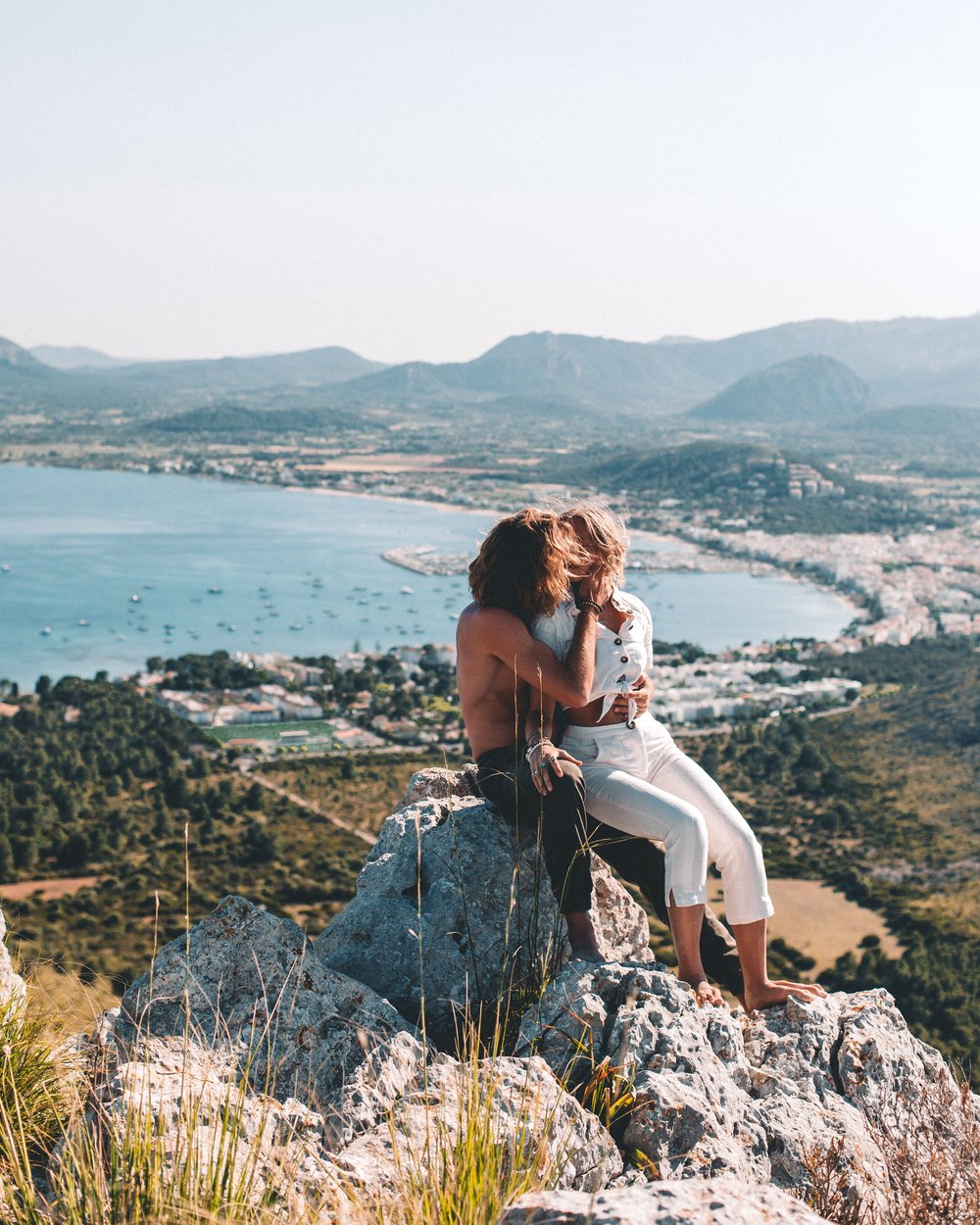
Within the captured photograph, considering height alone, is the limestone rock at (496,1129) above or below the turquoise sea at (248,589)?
above

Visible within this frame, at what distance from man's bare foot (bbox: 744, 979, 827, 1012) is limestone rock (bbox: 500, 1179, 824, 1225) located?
1195 millimetres

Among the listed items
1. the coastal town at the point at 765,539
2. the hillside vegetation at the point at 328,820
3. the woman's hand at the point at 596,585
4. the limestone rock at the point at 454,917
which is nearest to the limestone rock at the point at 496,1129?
the limestone rock at the point at 454,917

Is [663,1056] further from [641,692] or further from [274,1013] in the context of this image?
[641,692]

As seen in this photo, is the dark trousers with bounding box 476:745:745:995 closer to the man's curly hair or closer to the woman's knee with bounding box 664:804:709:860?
the woman's knee with bounding box 664:804:709:860

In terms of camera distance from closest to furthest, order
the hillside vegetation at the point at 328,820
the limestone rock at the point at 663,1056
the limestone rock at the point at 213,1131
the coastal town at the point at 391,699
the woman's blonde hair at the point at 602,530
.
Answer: the limestone rock at the point at 213,1131 → the limestone rock at the point at 663,1056 → the woman's blonde hair at the point at 602,530 → the hillside vegetation at the point at 328,820 → the coastal town at the point at 391,699

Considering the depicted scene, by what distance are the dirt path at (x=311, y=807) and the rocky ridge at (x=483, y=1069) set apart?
15.2 metres

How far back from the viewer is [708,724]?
104ft

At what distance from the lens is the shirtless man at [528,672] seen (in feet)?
7.97

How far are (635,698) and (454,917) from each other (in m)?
0.66

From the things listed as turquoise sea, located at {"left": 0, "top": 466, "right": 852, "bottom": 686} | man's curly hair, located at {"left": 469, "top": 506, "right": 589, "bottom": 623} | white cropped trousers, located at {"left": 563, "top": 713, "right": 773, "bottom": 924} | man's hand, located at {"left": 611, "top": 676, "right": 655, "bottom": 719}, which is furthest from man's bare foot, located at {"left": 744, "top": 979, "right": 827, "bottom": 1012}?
turquoise sea, located at {"left": 0, "top": 466, "right": 852, "bottom": 686}

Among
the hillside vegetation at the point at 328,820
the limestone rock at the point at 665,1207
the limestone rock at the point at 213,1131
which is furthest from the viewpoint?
the hillside vegetation at the point at 328,820

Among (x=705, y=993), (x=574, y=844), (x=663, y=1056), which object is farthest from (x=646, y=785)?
(x=663, y=1056)

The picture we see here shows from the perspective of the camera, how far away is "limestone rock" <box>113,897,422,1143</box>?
182 centimetres

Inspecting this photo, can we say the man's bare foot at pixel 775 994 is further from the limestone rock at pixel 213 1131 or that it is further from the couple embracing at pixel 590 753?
the limestone rock at pixel 213 1131
